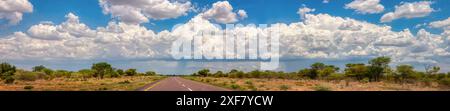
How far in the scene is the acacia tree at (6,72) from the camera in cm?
5444

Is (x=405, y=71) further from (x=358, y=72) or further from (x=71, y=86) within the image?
(x=71, y=86)

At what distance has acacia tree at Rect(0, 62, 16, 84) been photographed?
179 ft

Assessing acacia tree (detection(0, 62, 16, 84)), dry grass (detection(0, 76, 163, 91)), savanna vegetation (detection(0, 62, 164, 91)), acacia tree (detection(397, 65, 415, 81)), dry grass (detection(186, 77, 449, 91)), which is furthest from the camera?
acacia tree (detection(397, 65, 415, 81))

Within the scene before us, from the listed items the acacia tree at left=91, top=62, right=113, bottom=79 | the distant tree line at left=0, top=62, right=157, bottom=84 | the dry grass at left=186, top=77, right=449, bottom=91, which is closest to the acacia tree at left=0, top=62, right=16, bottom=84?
the distant tree line at left=0, top=62, right=157, bottom=84

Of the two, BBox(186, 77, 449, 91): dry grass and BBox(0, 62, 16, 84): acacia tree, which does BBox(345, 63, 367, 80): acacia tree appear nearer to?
BBox(186, 77, 449, 91): dry grass

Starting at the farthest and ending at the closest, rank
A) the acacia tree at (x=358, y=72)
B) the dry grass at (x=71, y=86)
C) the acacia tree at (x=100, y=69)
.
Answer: the acacia tree at (x=100, y=69), the acacia tree at (x=358, y=72), the dry grass at (x=71, y=86)

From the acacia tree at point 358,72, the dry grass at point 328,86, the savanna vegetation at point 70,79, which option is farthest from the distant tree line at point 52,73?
the acacia tree at point 358,72

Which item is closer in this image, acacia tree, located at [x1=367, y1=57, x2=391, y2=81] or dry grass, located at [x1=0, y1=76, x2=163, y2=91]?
dry grass, located at [x1=0, y1=76, x2=163, y2=91]

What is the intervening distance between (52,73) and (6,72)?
2727 inches

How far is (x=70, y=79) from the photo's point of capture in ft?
295

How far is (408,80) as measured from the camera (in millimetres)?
67188

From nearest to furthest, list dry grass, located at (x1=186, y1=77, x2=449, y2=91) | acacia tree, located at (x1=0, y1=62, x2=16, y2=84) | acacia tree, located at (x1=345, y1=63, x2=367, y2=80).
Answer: dry grass, located at (x1=186, y1=77, x2=449, y2=91) → acacia tree, located at (x1=0, y1=62, x2=16, y2=84) → acacia tree, located at (x1=345, y1=63, x2=367, y2=80)

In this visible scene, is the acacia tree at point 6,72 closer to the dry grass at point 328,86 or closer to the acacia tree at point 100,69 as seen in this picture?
the dry grass at point 328,86
